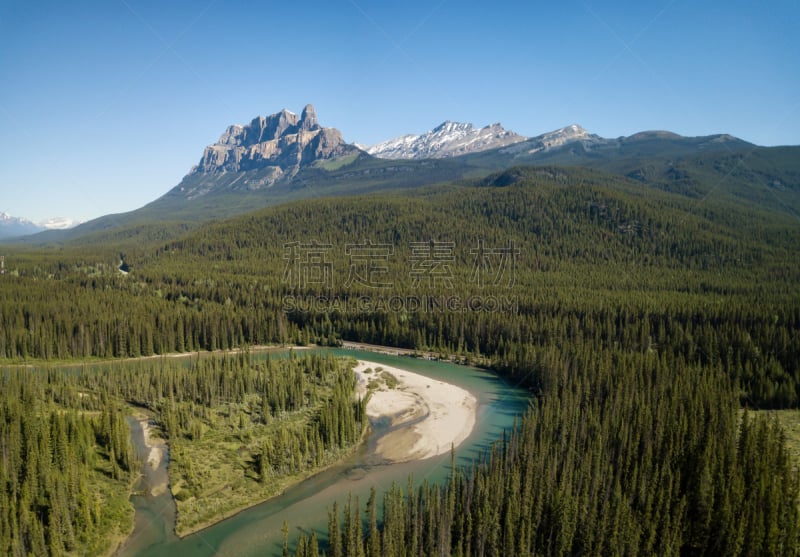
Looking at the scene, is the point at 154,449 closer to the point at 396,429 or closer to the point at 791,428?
the point at 396,429

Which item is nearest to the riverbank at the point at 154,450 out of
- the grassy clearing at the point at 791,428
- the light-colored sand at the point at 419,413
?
the light-colored sand at the point at 419,413

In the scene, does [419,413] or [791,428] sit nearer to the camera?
[791,428]

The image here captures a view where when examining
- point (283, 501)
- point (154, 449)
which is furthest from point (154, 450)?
point (283, 501)

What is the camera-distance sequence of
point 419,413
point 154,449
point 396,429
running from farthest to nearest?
point 419,413
point 396,429
point 154,449

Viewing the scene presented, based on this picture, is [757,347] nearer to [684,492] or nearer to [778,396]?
[778,396]

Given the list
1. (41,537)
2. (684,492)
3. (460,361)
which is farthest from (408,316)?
(41,537)

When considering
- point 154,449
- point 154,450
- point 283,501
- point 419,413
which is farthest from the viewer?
point 419,413

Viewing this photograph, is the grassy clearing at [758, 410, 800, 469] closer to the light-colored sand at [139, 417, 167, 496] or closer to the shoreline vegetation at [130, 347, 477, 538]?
the shoreline vegetation at [130, 347, 477, 538]

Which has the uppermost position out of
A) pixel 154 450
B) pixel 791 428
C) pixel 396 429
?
pixel 154 450
